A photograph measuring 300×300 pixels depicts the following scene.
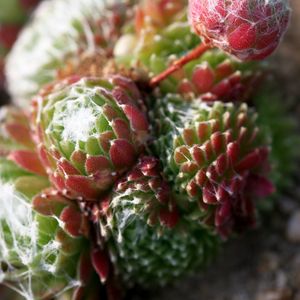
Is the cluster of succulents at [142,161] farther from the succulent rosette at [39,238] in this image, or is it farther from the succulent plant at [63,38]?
the succulent plant at [63,38]

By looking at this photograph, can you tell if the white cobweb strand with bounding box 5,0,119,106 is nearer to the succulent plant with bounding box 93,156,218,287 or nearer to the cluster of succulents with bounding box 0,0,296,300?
the cluster of succulents with bounding box 0,0,296,300

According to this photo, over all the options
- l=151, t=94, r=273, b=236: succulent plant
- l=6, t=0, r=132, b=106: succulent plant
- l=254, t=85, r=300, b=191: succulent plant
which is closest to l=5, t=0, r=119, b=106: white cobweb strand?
l=6, t=0, r=132, b=106: succulent plant

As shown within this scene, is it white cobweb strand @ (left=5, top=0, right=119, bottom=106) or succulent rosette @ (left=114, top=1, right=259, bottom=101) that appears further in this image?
white cobweb strand @ (left=5, top=0, right=119, bottom=106)

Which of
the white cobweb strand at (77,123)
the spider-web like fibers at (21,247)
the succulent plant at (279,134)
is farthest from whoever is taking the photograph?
the succulent plant at (279,134)

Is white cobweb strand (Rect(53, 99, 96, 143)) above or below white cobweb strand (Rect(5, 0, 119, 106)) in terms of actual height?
below

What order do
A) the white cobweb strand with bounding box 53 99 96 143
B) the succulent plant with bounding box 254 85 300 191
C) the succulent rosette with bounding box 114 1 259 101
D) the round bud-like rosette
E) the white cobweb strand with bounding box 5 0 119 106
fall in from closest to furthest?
the round bud-like rosette
the white cobweb strand with bounding box 53 99 96 143
the succulent rosette with bounding box 114 1 259 101
the succulent plant with bounding box 254 85 300 191
the white cobweb strand with bounding box 5 0 119 106

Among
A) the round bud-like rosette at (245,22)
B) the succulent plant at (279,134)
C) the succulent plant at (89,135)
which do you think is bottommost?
the succulent plant at (279,134)

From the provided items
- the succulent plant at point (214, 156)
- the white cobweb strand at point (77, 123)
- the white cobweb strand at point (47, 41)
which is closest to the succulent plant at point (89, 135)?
the white cobweb strand at point (77, 123)

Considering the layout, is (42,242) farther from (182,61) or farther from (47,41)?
(47,41)
